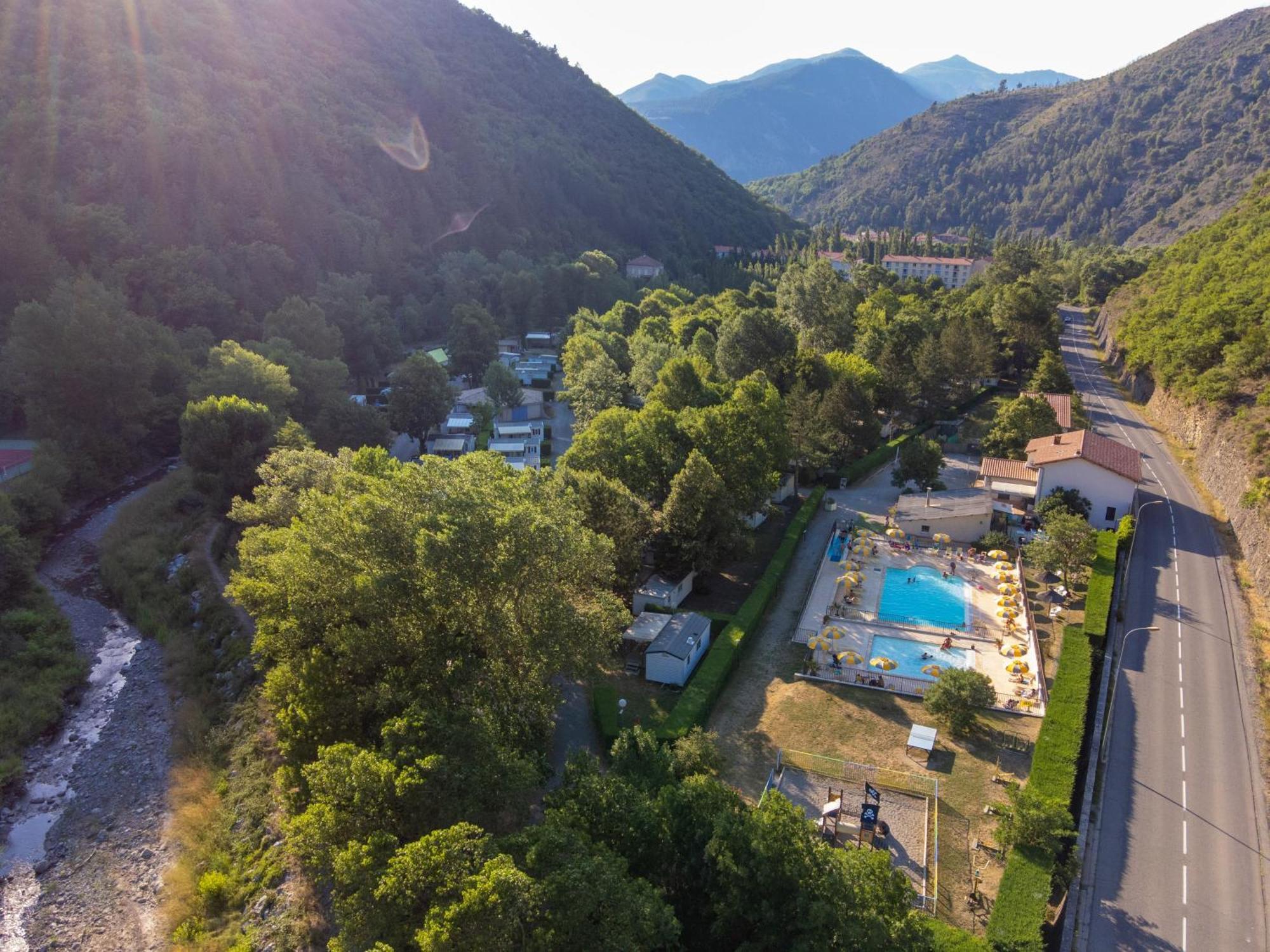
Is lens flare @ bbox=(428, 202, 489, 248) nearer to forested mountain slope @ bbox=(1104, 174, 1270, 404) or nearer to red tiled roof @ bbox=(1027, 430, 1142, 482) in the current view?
forested mountain slope @ bbox=(1104, 174, 1270, 404)

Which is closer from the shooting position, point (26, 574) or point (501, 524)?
point (501, 524)

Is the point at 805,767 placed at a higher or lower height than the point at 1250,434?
lower

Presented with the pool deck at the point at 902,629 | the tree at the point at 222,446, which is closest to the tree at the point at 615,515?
the pool deck at the point at 902,629

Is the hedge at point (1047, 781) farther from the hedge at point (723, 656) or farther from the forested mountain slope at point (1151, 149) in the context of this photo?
the forested mountain slope at point (1151, 149)

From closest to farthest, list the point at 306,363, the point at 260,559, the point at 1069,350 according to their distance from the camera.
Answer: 1. the point at 260,559
2. the point at 306,363
3. the point at 1069,350

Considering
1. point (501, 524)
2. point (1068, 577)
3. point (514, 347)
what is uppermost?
point (501, 524)

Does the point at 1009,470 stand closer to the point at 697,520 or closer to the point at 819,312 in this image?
the point at 697,520

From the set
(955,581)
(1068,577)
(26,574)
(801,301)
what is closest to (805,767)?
(955,581)

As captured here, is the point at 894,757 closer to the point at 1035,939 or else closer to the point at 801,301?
the point at 1035,939
